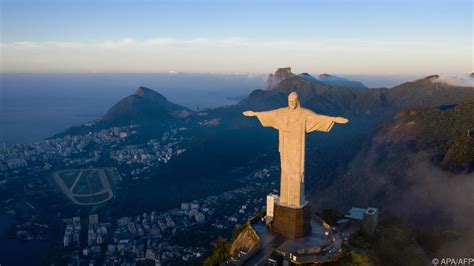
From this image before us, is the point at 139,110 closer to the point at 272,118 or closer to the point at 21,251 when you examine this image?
the point at 21,251

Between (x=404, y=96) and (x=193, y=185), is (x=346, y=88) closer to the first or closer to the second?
(x=404, y=96)

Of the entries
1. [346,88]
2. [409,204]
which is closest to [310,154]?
[409,204]

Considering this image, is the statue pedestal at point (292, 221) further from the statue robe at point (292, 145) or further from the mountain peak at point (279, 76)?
the mountain peak at point (279, 76)

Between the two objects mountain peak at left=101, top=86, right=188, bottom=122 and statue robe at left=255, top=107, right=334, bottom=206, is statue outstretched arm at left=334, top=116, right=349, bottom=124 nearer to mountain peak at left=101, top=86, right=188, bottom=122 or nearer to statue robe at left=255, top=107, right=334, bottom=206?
statue robe at left=255, top=107, right=334, bottom=206

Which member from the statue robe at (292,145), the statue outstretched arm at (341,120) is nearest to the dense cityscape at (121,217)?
the statue robe at (292,145)

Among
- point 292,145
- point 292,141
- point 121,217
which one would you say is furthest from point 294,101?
point 121,217
